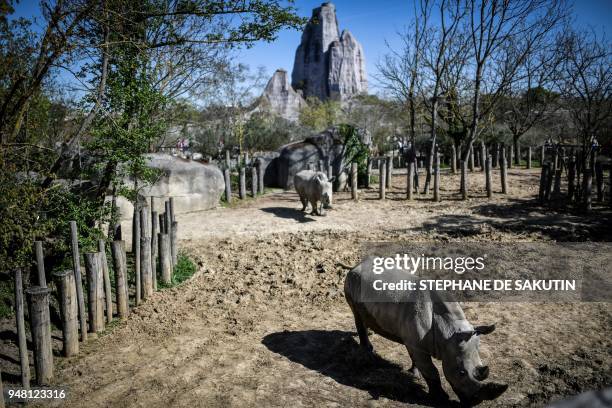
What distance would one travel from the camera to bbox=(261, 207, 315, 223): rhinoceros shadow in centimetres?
1212

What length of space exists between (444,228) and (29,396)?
8961mm

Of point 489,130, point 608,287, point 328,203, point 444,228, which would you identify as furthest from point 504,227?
point 489,130

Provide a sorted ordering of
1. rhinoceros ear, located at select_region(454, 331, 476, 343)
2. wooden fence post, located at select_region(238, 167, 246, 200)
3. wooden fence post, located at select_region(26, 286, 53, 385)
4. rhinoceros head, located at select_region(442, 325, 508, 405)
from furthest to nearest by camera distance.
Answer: wooden fence post, located at select_region(238, 167, 246, 200), wooden fence post, located at select_region(26, 286, 53, 385), rhinoceros ear, located at select_region(454, 331, 476, 343), rhinoceros head, located at select_region(442, 325, 508, 405)

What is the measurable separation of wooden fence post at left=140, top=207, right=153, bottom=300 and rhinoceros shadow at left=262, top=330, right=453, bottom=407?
241 centimetres

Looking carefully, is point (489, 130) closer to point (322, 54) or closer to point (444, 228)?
point (444, 228)

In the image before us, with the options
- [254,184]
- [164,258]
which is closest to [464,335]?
[164,258]

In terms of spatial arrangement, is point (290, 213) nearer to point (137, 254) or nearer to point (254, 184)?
point (254, 184)

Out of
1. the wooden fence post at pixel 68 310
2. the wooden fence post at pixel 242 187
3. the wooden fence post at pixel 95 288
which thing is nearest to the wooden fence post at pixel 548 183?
the wooden fence post at pixel 242 187

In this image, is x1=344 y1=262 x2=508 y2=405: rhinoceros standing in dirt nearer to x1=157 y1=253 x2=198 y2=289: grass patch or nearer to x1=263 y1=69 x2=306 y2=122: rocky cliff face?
x1=157 y1=253 x2=198 y2=289: grass patch

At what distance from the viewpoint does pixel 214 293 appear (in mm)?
7090

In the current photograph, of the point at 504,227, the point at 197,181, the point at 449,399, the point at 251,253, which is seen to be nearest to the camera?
Answer: the point at 449,399

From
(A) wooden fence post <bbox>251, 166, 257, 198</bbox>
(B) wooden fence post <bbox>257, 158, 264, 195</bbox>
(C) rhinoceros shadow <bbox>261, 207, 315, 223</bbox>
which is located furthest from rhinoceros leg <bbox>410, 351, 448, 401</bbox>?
(B) wooden fence post <bbox>257, 158, 264, 195</bbox>

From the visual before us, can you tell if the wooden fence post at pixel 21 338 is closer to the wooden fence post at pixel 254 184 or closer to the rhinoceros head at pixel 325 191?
the rhinoceros head at pixel 325 191

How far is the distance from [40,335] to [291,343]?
2889 millimetres
